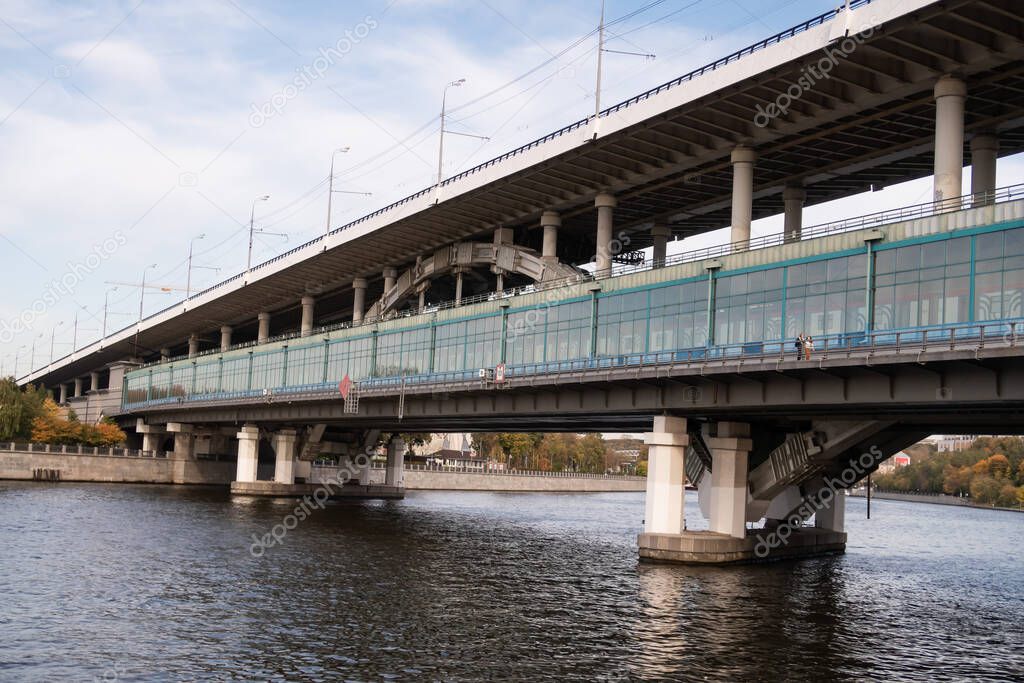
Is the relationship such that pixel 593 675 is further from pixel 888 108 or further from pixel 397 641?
pixel 888 108

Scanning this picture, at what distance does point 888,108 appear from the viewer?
56219 millimetres

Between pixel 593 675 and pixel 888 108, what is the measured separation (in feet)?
134

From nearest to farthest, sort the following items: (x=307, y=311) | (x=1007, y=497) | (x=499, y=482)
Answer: (x=307, y=311) → (x=499, y=482) → (x=1007, y=497)

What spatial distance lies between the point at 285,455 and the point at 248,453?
159 inches

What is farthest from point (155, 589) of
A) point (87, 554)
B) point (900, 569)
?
point (900, 569)

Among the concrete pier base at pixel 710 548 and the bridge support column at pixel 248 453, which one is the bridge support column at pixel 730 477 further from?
the bridge support column at pixel 248 453

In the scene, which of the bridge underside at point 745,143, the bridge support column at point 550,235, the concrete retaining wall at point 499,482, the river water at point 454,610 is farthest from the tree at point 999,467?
the bridge support column at point 550,235

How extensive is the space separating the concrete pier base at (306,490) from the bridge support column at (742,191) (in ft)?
190

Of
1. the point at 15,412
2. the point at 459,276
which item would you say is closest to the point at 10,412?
the point at 15,412

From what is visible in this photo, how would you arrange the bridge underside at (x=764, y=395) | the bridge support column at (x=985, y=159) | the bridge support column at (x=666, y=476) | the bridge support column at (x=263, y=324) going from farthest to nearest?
the bridge support column at (x=263, y=324), the bridge support column at (x=985, y=159), the bridge support column at (x=666, y=476), the bridge underside at (x=764, y=395)

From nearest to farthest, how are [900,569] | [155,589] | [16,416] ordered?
1. [155,589]
2. [900,569]
3. [16,416]

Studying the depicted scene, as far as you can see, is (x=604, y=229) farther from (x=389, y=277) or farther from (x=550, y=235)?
(x=389, y=277)

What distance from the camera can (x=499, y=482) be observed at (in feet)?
528

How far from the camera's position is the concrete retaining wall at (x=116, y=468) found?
339 feet
